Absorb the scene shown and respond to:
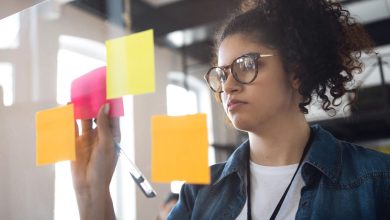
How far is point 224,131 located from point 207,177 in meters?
0.09

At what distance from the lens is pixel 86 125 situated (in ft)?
2.60

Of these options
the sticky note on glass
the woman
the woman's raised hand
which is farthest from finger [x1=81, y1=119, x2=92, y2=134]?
the woman

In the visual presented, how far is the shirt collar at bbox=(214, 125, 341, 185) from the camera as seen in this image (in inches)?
24.1

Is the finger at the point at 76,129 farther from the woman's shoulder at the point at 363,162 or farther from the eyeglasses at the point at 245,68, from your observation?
the woman's shoulder at the point at 363,162

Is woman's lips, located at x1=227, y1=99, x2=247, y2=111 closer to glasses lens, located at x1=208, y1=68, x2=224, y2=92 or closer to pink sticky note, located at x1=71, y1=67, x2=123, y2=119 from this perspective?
glasses lens, located at x1=208, y1=68, x2=224, y2=92

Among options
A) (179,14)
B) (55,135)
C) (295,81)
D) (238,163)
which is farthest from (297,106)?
(55,135)

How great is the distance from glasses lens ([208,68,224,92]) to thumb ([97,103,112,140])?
0.23 meters

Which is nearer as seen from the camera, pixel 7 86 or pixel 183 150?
pixel 183 150

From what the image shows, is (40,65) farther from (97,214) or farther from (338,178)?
(338,178)

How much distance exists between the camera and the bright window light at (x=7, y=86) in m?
0.97

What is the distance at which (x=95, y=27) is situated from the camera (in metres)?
0.80

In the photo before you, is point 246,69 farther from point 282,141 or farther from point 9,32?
point 9,32

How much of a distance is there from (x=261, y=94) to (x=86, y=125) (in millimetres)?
395

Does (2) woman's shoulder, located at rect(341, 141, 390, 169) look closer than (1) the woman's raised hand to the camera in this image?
Yes
